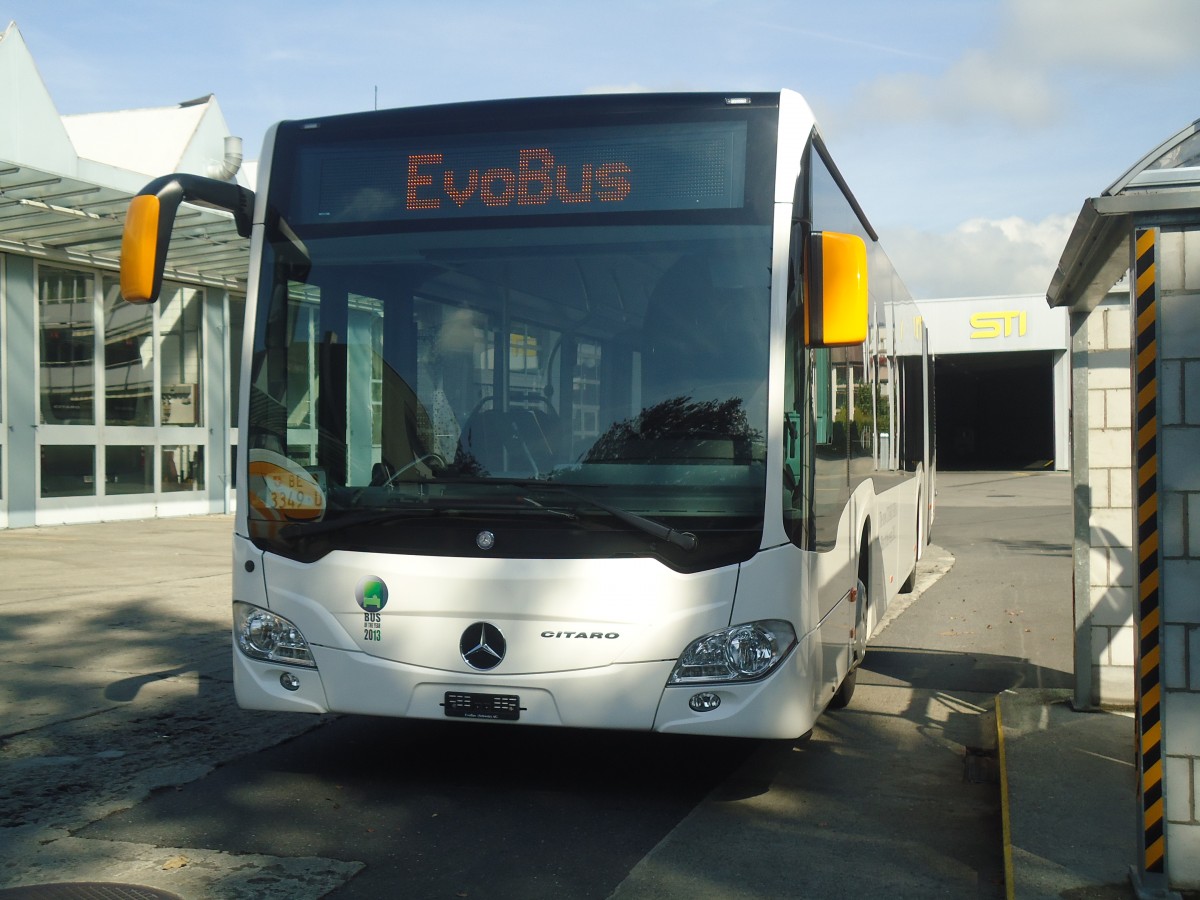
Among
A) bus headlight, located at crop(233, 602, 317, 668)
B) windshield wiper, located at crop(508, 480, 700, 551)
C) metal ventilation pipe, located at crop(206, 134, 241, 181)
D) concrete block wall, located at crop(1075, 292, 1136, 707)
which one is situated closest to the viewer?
windshield wiper, located at crop(508, 480, 700, 551)

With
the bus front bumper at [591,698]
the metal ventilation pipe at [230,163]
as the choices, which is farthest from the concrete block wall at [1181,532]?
the metal ventilation pipe at [230,163]

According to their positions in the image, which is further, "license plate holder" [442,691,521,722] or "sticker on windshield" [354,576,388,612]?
"sticker on windshield" [354,576,388,612]

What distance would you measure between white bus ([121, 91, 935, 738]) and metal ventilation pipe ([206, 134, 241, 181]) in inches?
861

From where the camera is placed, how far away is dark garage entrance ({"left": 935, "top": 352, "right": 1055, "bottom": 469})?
59.9m

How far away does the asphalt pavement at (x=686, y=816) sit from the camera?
14.5ft

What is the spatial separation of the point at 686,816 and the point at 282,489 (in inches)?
86.6

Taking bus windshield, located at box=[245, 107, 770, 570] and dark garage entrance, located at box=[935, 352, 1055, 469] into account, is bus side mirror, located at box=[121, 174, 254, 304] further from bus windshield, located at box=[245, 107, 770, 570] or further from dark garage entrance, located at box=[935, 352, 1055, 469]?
dark garage entrance, located at box=[935, 352, 1055, 469]

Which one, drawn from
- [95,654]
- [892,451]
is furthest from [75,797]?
[892,451]

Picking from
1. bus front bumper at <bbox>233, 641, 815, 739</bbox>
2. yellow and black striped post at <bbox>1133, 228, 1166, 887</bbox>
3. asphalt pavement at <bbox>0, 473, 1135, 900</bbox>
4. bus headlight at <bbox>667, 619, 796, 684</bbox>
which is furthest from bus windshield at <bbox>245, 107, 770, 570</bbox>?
yellow and black striped post at <bbox>1133, 228, 1166, 887</bbox>

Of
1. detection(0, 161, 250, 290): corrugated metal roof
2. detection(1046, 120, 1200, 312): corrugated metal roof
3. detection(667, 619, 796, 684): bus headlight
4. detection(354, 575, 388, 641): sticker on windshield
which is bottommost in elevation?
detection(667, 619, 796, 684): bus headlight

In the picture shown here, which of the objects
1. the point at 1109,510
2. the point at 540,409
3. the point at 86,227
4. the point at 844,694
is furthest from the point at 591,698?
the point at 86,227

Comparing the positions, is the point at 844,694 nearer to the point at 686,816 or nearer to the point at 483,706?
the point at 686,816

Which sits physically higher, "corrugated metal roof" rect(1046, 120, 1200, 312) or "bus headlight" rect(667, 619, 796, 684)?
"corrugated metal roof" rect(1046, 120, 1200, 312)

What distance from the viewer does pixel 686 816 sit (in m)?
5.25
